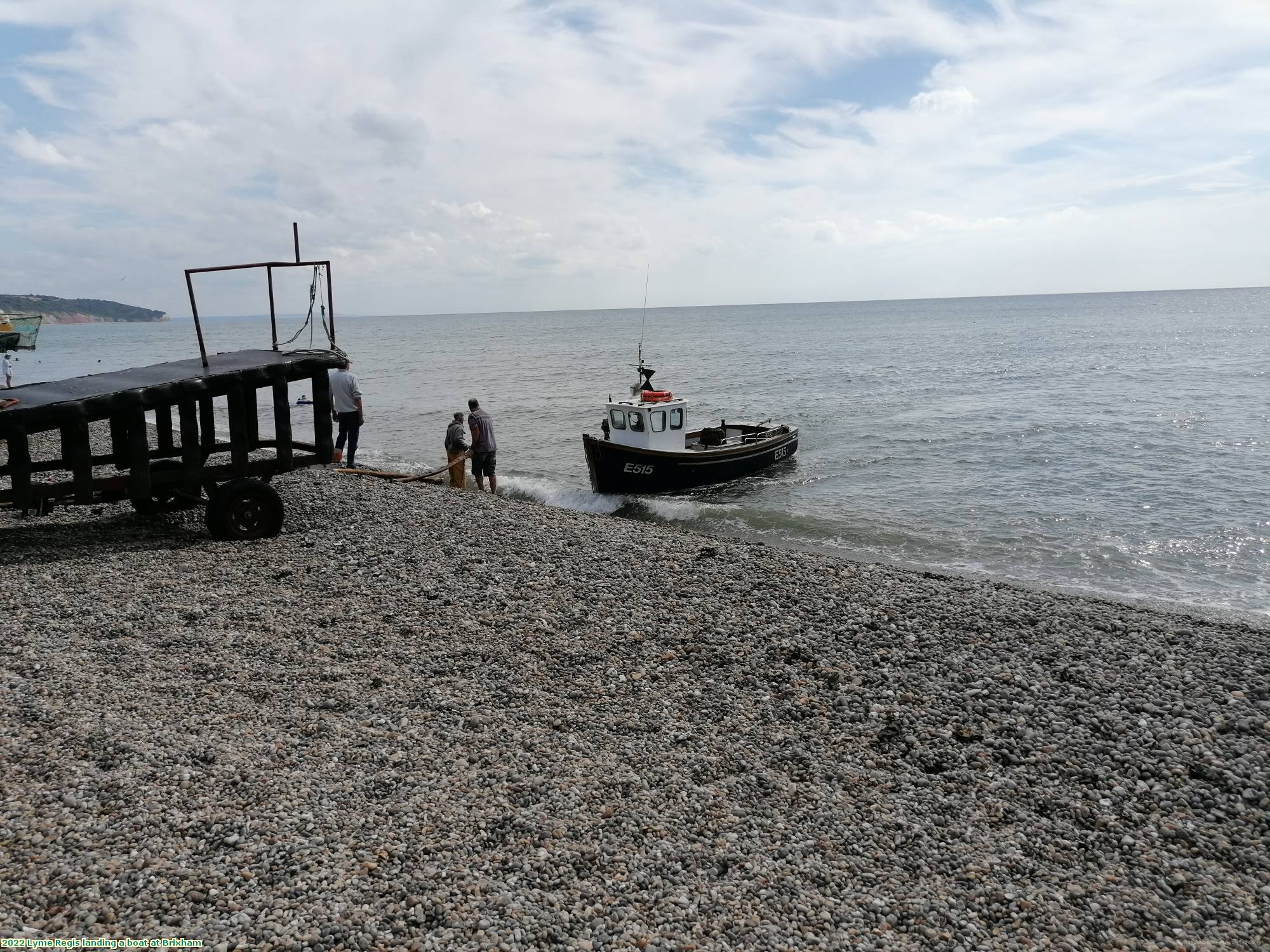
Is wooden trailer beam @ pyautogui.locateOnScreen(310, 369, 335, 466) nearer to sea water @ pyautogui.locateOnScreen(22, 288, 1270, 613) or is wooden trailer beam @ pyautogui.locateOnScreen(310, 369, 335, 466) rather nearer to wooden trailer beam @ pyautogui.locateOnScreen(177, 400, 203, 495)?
wooden trailer beam @ pyautogui.locateOnScreen(177, 400, 203, 495)

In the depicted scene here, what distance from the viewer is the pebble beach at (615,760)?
491 centimetres

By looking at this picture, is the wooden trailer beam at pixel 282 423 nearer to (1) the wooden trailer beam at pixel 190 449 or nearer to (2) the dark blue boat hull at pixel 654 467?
(1) the wooden trailer beam at pixel 190 449

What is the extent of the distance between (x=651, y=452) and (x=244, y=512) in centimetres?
1151

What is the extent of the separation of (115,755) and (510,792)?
2973 mm

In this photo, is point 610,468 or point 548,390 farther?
point 548,390

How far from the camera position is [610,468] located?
2227 centimetres

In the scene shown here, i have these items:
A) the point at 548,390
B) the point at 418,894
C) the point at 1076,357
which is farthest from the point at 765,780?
the point at 1076,357

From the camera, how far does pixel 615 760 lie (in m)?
6.78

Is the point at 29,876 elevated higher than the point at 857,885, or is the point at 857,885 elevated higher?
the point at 29,876

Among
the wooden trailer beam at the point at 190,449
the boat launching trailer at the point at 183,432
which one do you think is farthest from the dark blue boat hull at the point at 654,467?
the wooden trailer beam at the point at 190,449

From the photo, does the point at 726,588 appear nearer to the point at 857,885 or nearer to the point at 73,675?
the point at 857,885

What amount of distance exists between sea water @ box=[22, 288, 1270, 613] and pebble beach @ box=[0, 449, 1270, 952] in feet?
12.6

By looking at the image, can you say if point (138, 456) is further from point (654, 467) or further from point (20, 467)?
point (654, 467)

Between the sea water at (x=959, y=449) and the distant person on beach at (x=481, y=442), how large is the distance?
3475mm
